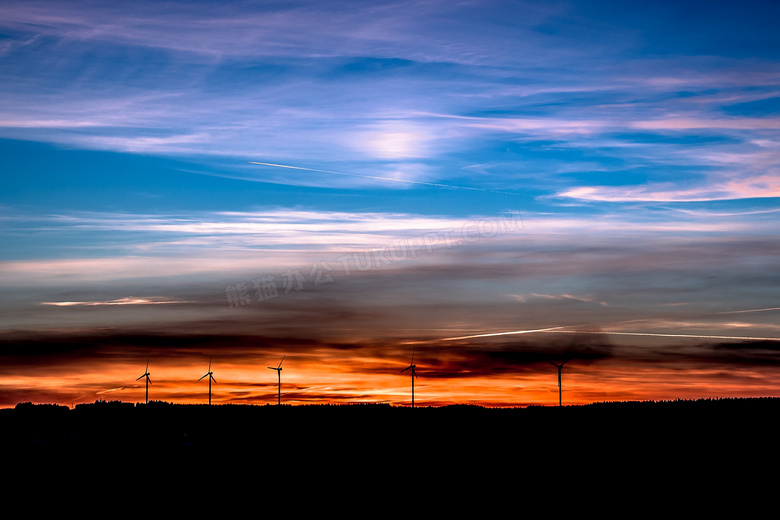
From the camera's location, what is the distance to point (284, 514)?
358 feet

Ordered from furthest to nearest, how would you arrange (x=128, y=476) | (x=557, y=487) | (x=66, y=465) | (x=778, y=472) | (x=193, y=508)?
(x=66, y=465), (x=778, y=472), (x=128, y=476), (x=557, y=487), (x=193, y=508)

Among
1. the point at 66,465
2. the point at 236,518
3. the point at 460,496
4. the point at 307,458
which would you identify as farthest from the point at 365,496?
the point at 66,465

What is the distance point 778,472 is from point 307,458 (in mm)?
114951

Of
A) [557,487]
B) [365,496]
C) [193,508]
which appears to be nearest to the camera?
[193,508]

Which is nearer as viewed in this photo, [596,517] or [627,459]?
[596,517]

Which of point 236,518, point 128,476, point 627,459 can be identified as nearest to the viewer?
point 236,518

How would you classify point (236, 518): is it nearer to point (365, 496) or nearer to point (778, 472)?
point (365, 496)

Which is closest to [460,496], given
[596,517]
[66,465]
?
[596,517]

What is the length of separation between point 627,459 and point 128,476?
12545 cm

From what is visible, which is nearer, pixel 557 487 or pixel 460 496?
pixel 460 496

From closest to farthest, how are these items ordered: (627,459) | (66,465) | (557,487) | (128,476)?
(557,487) < (128,476) < (66,465) < (627,459)

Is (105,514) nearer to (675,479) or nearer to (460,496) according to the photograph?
(460,496)

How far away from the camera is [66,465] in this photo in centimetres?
18012

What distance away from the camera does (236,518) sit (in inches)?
4158
